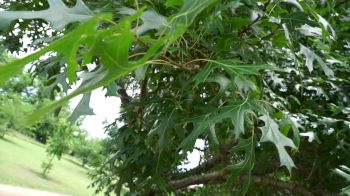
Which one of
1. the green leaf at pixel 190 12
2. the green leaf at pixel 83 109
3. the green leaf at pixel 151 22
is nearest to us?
the green leaf at pixel 190 12

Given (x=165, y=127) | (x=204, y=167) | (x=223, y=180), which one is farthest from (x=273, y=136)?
(x=204, y=167)

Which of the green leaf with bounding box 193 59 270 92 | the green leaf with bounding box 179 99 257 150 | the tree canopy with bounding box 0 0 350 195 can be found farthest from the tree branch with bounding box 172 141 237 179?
the green leaf with bounding box 193 59 270 92

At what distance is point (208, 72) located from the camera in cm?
100

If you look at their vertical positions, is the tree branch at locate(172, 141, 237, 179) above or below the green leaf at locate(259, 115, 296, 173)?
below

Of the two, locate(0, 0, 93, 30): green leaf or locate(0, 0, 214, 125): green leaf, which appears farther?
locate(0, 0, 93, 30): green leaf

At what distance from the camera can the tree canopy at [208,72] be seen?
51 cm

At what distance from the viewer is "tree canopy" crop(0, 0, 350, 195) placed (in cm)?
51

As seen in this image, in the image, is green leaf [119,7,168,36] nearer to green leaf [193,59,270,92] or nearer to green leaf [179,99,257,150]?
green leaf [193,59,270,92]

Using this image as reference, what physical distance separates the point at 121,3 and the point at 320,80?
104 cm

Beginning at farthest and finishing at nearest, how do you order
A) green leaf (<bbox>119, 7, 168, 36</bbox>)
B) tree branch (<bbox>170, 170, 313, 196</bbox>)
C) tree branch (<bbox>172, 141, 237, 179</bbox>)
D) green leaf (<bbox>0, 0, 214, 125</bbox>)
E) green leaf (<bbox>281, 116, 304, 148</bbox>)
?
1. tree branch (<bbox>172, 141, 237, 179</bbox>)
2. tree branch (<bbox>170, 170, 313, 196</bbox>)
3. green leaf (<bbox>281, 116, 304, 148</bbox>)
4. green leaf (<bbox>119, 7, 168, 36</bbox>)
5. green leaf (<bbox>0, 0, 214, 125</bbox>)

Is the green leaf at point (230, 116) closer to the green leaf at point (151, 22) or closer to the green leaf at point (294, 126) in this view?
the green leaf at point (294, 126)

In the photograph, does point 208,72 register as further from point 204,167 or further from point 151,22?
point 204,167

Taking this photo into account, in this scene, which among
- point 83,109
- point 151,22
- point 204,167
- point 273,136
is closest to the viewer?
point 151,22

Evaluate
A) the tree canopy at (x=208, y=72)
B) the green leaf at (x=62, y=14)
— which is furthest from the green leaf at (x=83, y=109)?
the green leaf at (x=62, y=14)
